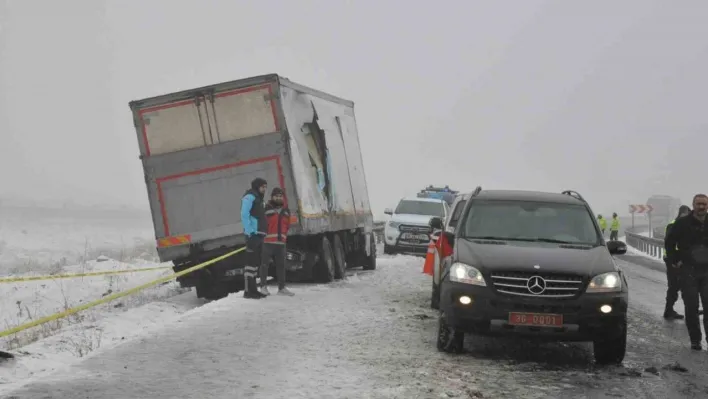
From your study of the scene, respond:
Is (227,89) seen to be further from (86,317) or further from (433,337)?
(433,337)

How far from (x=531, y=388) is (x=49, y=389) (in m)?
3.90

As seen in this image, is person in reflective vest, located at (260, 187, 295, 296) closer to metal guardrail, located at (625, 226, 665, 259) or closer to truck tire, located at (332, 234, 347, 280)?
truck tire, located at (332, 234, 347, 280)

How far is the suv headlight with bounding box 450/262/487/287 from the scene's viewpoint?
28.1 feet

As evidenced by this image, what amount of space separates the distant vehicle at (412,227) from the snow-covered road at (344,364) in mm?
14540

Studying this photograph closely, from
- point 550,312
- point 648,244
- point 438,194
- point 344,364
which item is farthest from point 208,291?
point 648,244

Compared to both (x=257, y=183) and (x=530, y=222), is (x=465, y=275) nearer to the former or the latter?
(x=530, y=222)

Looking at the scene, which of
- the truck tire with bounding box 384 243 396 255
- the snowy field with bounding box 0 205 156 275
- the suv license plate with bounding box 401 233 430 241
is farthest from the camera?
the truck tire with bounding box 384 243 396 255

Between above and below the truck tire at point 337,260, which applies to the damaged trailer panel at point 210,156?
above

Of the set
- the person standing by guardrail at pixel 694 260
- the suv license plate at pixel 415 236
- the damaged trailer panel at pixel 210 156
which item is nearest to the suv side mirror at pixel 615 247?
the person standing by guardrail at pixel 694 260

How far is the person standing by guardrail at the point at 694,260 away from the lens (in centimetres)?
1002

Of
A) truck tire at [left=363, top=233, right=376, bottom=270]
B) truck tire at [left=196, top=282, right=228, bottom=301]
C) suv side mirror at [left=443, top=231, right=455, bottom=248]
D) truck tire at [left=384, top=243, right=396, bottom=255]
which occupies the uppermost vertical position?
suv side mirror at [left=443, top=231, right=455, bottom=248]

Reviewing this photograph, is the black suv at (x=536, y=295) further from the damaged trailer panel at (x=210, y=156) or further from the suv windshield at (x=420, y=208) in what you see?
the suv windshield at (x=420, y=208)

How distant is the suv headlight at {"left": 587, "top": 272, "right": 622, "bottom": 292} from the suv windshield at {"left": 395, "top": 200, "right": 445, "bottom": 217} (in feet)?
63.4

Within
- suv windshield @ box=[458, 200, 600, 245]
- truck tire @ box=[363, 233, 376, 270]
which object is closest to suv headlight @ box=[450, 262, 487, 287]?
suv windshield @ box=[458, 200, 600, 245]
